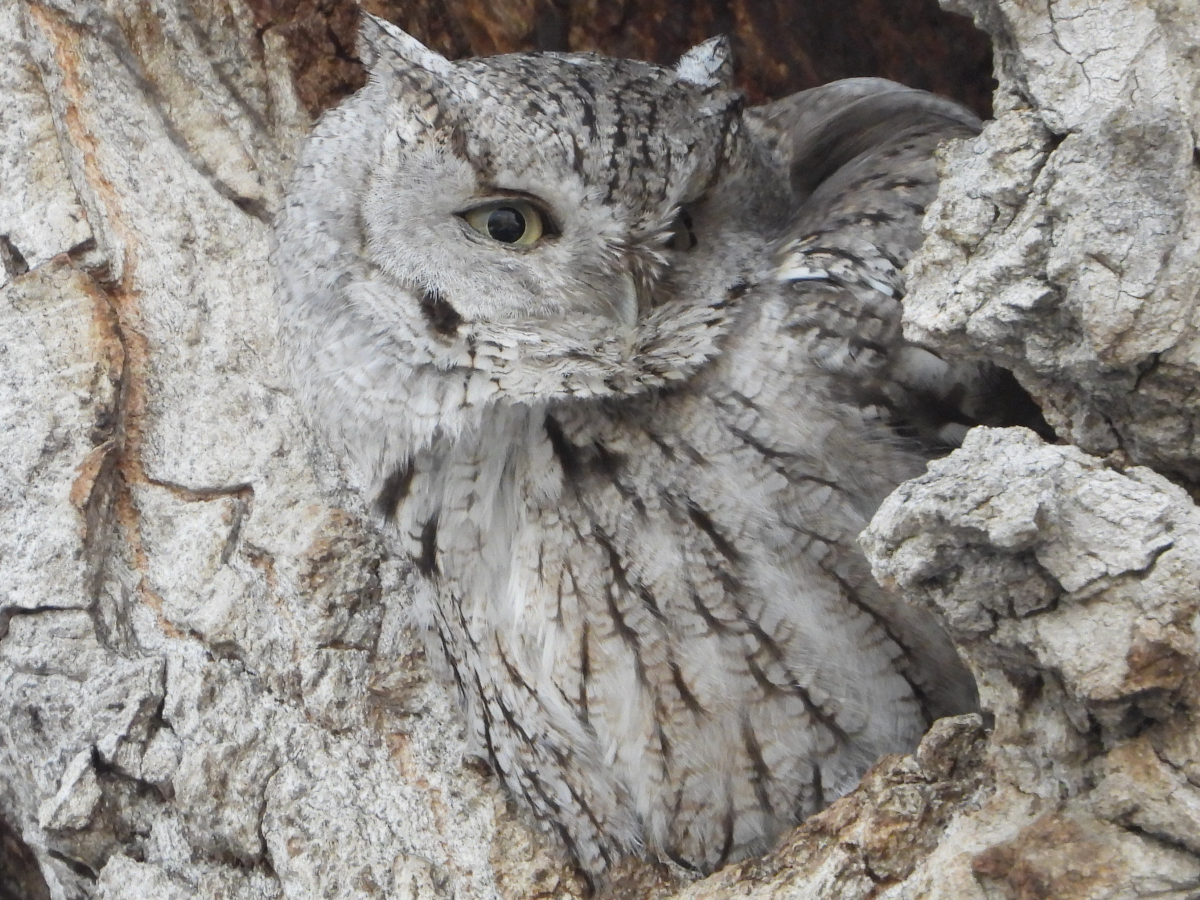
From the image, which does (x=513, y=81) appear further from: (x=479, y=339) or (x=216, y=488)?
(x=216, y=488)

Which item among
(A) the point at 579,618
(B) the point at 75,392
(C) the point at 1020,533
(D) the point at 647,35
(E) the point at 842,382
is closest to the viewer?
(C) the point at 1020,533

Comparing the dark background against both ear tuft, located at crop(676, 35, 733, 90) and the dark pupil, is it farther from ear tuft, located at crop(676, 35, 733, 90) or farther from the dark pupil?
the dark pupil

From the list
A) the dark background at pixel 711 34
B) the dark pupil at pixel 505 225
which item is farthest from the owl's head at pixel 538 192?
the dark background at pixel 711 34

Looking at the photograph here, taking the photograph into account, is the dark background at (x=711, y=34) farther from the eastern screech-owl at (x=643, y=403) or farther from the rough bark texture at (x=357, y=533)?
the eastern screech-owl at (x=643, y=403)

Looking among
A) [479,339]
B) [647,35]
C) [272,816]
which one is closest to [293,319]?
[479,339]

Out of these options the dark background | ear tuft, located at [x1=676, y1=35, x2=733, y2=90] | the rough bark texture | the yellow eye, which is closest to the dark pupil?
the yellow eye

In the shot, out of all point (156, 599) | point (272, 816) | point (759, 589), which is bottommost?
point (272, 816)

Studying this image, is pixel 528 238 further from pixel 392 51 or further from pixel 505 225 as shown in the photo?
pixel 392 51
